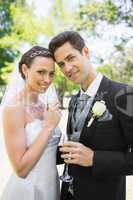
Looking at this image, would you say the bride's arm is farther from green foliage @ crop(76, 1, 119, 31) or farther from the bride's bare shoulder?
green foliage @ crop(76, 1, 119, 31)

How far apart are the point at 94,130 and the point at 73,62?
21.0 inches

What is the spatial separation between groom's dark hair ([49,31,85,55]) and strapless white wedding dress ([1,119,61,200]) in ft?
2.20

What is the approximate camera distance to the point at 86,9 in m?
23.6

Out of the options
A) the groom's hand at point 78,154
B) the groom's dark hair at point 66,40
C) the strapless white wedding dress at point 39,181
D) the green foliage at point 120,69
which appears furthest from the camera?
the green foliage at point 120,69

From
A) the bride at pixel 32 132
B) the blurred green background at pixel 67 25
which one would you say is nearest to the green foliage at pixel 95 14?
the blurred green background at pixel 67 25

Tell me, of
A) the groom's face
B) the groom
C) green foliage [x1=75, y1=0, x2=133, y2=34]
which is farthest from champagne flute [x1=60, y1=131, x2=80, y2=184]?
green foliage [x1=75, y1=0, x2=133, y2=34]

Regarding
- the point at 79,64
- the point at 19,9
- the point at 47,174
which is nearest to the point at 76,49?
the point at 79,64

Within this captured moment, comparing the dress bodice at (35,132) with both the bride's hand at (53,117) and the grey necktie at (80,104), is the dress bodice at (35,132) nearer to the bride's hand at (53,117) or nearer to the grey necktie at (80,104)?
the bride's hand at (53,117)

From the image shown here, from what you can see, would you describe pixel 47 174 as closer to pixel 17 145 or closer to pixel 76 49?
pixel 17 145

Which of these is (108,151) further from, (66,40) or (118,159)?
(66,40)

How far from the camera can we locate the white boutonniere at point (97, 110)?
9.30 ft

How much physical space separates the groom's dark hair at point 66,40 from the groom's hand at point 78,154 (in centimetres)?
72

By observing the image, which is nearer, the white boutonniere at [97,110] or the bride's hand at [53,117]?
the white boutonniere at [97,110]

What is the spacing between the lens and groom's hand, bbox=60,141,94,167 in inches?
109
